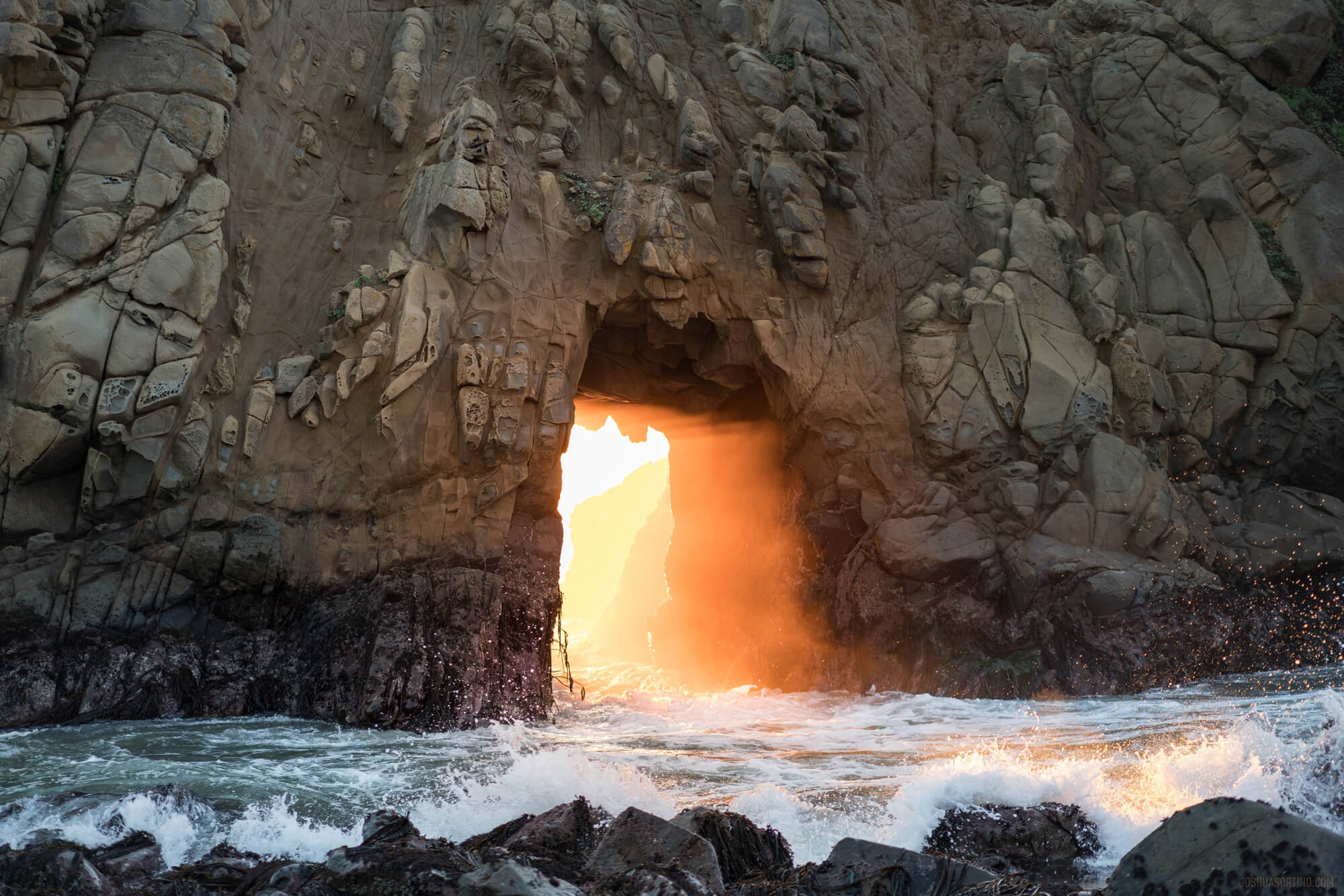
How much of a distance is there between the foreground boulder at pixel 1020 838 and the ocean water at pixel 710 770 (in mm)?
144

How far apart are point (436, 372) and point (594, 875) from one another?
9.90 m

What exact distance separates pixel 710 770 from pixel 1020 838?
376cm

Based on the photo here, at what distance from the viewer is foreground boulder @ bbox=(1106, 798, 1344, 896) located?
3.93m

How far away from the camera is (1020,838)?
22.9 ft

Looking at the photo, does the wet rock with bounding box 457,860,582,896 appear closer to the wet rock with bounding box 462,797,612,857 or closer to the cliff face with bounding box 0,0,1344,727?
the wet rock with bounding box 462,797,612,857

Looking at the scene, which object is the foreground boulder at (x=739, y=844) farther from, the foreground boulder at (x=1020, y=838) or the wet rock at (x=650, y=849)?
the foreground boulder at (x=1020, y=838)

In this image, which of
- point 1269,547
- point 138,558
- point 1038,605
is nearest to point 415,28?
point 138,558

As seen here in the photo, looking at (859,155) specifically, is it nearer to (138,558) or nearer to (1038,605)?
(1038,605)

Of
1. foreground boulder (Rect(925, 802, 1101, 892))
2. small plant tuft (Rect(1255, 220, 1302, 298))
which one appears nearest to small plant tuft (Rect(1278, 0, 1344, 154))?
small plant tuft (Rect(1255, 220, 1302, 298))

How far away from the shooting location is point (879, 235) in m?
19.0

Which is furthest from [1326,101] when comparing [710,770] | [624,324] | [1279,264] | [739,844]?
[739,844]

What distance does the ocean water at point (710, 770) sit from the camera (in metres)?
6.94

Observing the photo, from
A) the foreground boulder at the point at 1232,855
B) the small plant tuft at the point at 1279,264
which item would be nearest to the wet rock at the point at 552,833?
the foreground boulder at the point at 1232,855

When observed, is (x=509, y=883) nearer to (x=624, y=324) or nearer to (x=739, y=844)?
(x=739, y=844)
